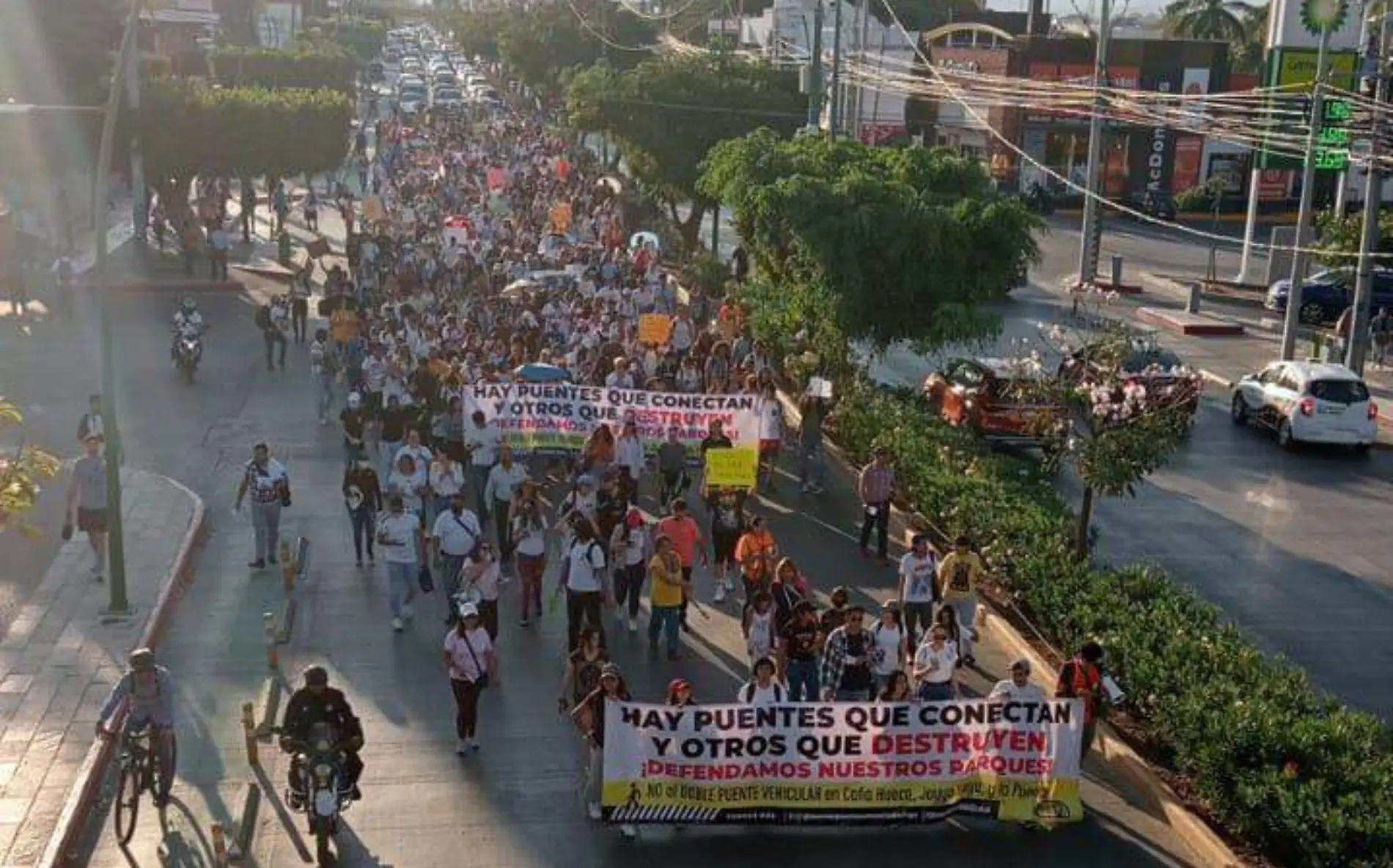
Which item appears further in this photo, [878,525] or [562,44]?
[562,44]

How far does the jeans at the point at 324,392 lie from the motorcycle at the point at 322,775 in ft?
45.5

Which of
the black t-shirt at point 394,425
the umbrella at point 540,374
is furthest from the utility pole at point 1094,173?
the black t-shirt at point 394,425

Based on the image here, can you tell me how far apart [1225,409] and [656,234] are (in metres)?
19.2

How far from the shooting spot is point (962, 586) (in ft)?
48.3

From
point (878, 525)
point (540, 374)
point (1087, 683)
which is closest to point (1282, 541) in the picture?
point (878, 525)

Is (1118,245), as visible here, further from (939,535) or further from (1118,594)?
(1118,594)

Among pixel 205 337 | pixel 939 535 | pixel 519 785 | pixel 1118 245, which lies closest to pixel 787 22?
pixel 1118 245

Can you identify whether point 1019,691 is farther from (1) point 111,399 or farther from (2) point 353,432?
(2) point 353,432

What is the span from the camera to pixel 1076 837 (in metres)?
11.9

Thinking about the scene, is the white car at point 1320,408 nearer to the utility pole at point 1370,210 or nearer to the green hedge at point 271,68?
the utility pole at point 1370,210

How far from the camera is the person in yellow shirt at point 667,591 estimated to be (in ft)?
47.7

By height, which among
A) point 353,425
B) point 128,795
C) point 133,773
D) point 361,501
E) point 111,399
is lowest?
point 128,795

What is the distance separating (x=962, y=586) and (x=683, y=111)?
2762 cm

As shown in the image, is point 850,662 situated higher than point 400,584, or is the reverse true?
point 850,662
